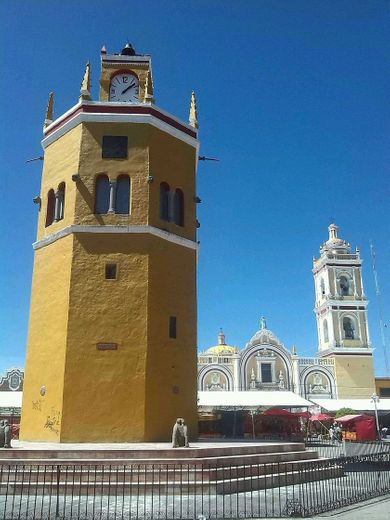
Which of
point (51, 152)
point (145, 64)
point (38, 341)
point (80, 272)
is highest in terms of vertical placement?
point (145, 64)

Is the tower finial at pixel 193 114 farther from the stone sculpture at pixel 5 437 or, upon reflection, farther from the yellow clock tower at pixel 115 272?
the stone sculpture at pixel 5 437

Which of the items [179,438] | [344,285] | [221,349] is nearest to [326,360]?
[344,285]

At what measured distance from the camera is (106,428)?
43.7 feet

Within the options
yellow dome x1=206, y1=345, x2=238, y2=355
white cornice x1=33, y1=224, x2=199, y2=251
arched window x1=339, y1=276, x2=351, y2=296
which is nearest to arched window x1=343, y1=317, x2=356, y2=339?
arched window x1=339, y1=276, x2=351, y2=296

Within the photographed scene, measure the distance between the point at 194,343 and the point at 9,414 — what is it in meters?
19.5

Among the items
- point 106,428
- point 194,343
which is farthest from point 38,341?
point 194,343

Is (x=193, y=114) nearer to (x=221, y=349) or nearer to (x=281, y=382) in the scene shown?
(x=281, y=382)

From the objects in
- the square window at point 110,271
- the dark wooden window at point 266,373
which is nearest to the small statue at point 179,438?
the square window at point 110,271

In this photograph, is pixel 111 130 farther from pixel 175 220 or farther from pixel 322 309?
pixel 322 309

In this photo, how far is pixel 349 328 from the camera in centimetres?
5194

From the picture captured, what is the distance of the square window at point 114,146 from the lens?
15680 mm

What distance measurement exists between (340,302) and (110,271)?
41.3m

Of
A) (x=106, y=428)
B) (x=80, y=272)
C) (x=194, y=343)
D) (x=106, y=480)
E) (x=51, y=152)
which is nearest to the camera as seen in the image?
(x=106, y=480)

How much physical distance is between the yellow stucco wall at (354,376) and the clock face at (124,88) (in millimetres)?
39189
